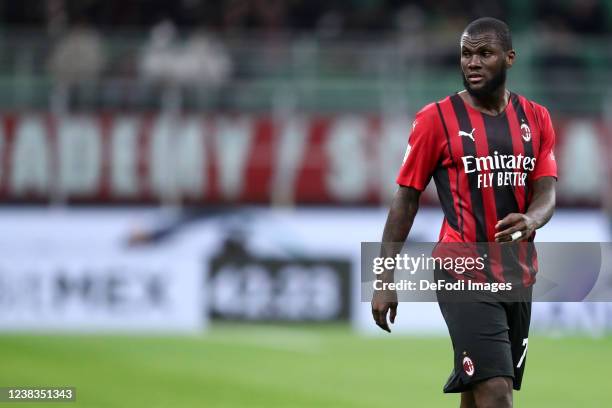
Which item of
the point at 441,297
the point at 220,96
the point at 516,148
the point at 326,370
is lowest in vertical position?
the point at 326,370

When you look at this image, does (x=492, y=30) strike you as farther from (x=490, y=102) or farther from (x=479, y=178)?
(x=479, y=178)

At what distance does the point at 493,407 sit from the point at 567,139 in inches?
457

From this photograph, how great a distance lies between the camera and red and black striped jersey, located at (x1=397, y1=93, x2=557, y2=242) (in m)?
5.60

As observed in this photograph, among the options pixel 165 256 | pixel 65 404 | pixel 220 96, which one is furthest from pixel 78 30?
pixel 65 404

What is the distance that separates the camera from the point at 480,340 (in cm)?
539

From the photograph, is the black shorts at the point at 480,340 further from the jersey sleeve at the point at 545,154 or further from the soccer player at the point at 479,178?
the jersey sleeve at the point at 545,154

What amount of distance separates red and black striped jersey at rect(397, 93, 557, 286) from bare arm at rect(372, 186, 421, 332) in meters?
0.07

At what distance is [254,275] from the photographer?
15.4m

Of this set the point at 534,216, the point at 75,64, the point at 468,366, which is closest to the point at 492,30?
the point at 534,216

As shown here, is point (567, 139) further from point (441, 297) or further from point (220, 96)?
point (441, 297)

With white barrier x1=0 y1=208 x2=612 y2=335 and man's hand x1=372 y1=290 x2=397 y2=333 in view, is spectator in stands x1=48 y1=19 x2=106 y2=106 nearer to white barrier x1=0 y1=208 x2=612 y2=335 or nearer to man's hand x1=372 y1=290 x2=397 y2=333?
white barrier x1=0 y1=208 x2=612 y2=335

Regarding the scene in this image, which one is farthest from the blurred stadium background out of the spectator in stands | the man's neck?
the man's neck

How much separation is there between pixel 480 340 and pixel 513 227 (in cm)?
52

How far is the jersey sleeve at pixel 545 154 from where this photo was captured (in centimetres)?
570
